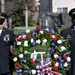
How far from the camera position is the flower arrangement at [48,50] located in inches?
210

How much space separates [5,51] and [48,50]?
678 millimetres

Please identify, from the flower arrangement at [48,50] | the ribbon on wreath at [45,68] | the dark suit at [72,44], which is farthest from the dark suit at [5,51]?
the dark suit at [72,44]

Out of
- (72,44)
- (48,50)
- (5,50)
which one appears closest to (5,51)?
(5,50)

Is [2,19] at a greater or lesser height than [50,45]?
greater

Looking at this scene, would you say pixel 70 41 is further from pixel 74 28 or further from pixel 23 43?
pixel 23 43

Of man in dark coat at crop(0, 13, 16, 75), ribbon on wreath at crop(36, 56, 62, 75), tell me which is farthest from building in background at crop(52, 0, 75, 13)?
ribbon on wreath at crop(36, 56, 62, 75)

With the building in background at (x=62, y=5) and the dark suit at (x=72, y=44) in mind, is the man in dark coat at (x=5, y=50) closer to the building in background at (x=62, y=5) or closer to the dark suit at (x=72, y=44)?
the dark suit at (x=72, y=44)

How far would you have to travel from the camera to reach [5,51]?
5.46m

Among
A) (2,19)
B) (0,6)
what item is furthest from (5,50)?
(0,6)

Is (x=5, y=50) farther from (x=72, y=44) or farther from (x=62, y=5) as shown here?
(x=62, y=5)

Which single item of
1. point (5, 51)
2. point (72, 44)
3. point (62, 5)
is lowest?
point (62, 5)

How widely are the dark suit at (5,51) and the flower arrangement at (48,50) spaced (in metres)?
0.15

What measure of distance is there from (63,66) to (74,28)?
0.61 meters

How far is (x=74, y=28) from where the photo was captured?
5.32m
